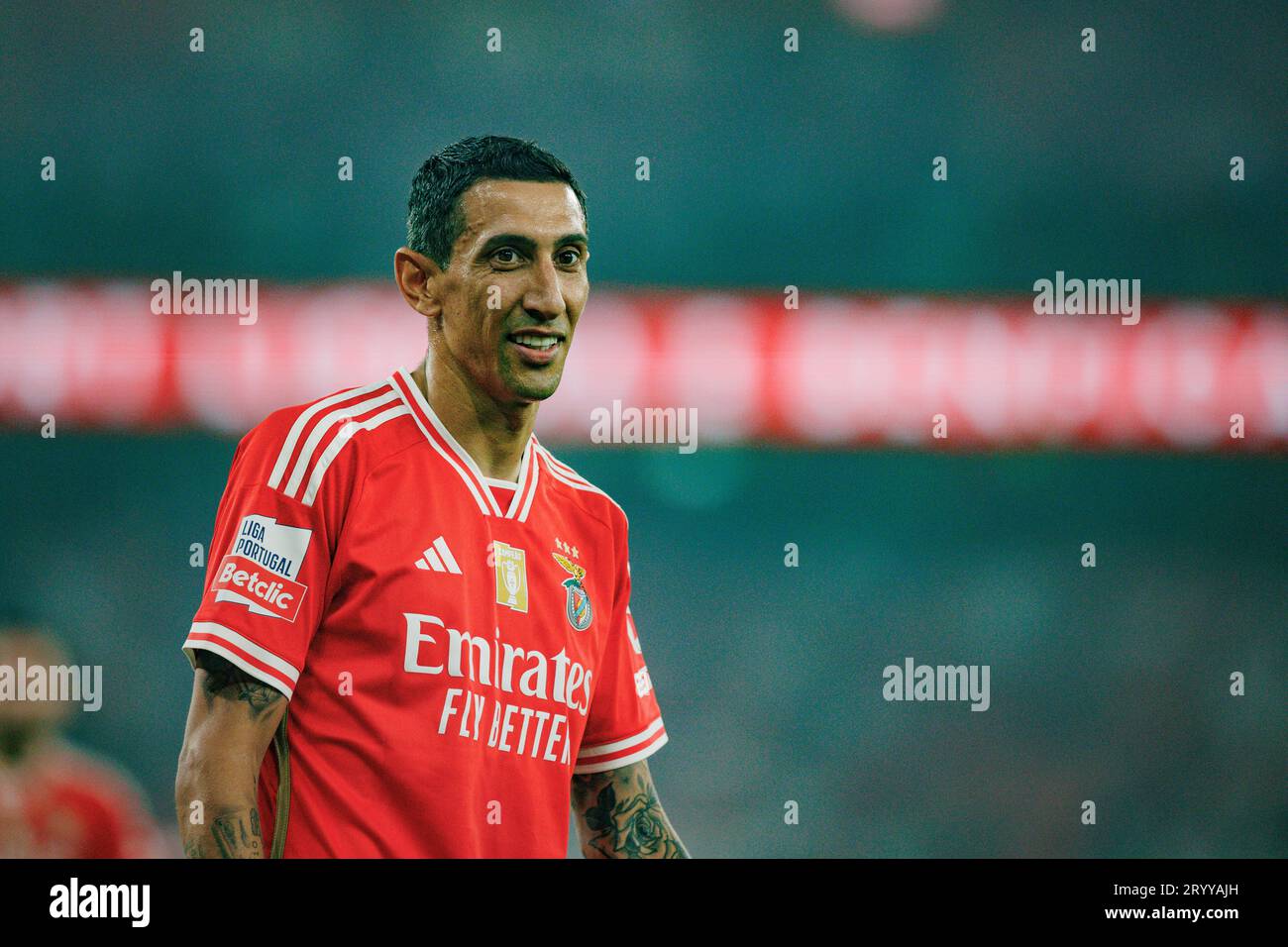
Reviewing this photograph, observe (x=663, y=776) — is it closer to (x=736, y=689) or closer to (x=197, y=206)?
(x=736, y=689)

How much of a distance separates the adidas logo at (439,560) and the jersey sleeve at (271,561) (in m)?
0.17

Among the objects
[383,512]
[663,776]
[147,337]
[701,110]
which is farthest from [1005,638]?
[147,337]

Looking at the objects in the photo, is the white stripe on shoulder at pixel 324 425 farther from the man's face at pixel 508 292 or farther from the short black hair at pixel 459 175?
the short black hair at pixel 459 175

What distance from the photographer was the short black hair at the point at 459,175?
2422mm

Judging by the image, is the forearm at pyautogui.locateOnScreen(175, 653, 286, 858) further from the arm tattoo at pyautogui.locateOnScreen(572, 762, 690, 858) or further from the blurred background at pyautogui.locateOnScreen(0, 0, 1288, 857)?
the blurred background at pyautogui.locateOnScreen(0, 0, 1288, 857)

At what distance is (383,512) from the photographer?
87.5 inches

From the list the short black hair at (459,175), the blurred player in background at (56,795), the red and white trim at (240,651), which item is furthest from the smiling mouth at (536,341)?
the blurred player in background at (56,795)

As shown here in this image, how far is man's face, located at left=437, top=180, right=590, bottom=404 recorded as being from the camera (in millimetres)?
2379

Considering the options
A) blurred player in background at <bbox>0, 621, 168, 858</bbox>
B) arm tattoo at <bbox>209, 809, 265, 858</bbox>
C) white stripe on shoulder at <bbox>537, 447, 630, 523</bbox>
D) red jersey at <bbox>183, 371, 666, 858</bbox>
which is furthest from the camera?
blurred player in background at <bbox>0, 621, 168, 858</bbox>

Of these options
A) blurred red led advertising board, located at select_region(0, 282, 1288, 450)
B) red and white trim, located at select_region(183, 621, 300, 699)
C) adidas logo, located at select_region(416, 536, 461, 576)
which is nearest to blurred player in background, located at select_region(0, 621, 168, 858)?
blurred red led advertising board, located at select_region(0, 282, 1288, 450)

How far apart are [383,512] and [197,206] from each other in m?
1.79

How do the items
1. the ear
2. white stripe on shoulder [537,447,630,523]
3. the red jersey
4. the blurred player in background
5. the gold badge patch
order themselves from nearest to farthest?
1. the red jersey
2. the gold badge patch
3. the ear
4. white stripe on shoulder [537,447,630,523]
5. the blurred player in background

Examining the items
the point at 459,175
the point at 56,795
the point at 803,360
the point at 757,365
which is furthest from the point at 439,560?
the point at 56,795

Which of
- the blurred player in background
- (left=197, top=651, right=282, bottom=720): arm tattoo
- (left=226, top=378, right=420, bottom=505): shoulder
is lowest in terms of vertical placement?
the blurred player in background
